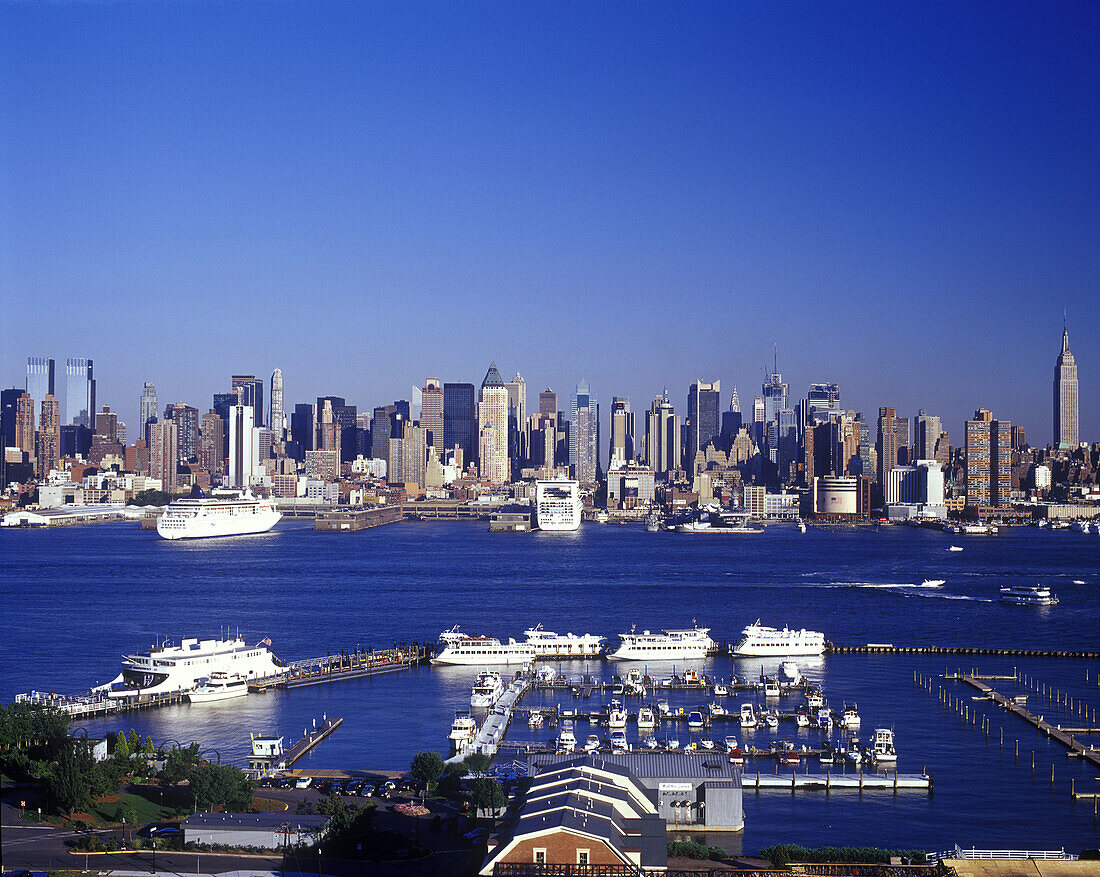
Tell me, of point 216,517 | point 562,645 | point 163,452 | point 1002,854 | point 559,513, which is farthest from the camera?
point 163,452

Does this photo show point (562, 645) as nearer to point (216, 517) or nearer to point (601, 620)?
point (601, 620)

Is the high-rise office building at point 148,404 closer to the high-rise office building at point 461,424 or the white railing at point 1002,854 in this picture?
the high-rise office building at point 461,424

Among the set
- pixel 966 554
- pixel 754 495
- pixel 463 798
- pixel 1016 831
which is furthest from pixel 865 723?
pixel 754 495

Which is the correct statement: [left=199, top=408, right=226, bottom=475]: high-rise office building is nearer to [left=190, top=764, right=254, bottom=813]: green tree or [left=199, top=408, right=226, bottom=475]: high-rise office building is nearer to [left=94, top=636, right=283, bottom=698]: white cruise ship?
[left=94, top=636, right=283, bottom=698]: white cruise ship

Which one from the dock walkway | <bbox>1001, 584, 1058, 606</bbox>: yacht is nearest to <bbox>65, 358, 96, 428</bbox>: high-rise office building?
<bbox>1001, 584, 1058, 606</bbox>: yacht

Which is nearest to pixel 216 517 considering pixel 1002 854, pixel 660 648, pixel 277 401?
pixel 660 648

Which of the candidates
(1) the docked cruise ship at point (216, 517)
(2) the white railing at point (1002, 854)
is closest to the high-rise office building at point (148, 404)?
(1) the docked cruise ship at point (216, 517)
